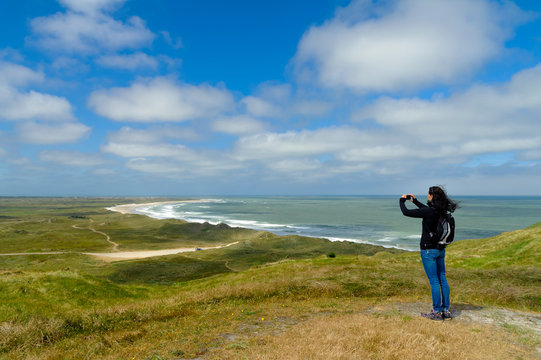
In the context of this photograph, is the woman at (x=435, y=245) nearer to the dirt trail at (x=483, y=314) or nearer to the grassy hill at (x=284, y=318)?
the grassy hill at (x=284, y=318)

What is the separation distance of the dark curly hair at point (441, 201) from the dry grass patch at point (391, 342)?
342 cm

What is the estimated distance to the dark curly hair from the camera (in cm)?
933

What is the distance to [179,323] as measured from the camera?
1174cm

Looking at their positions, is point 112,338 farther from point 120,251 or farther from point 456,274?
point 120,251

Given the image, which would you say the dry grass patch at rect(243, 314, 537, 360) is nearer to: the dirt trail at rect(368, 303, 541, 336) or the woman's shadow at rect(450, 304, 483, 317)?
the dirt trail at rect(368, 303, 541, 336)

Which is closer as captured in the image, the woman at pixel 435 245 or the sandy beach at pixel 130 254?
the woman at pixel 435 245

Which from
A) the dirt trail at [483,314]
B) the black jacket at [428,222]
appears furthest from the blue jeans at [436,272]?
the dirt trail at [483,314]

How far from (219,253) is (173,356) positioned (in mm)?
67761

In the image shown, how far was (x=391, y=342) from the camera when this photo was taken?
7.61 meters

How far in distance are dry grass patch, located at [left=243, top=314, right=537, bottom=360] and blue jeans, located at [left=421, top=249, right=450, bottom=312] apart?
0.74 metres

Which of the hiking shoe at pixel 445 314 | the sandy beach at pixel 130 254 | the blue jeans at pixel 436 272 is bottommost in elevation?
the sandy beach at pixel 130 254

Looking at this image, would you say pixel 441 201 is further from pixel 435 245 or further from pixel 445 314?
pixel 445 314

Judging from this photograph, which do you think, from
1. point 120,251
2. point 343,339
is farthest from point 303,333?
point 120,251

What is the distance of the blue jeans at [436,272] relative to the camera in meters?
9.45
